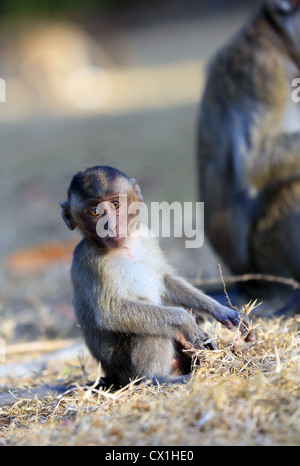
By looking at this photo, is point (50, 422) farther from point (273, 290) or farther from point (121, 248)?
point (273, 290)

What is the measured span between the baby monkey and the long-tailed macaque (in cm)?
191

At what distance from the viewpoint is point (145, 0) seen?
26859mm

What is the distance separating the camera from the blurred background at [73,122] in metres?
7.35

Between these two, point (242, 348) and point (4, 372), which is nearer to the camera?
point (242, 348)

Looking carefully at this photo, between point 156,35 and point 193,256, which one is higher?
point 156,35

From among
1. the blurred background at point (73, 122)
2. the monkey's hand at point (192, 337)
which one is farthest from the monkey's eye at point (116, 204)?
the blurred background at point (73, 122)

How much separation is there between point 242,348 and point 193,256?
13.2ft

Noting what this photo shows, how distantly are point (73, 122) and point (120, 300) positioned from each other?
37.7 feet

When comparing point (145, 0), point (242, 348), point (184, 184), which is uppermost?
point (145, 0)

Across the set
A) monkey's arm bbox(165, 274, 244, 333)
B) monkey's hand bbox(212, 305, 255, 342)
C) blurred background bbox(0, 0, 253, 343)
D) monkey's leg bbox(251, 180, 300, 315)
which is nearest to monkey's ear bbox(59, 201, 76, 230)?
monkey's arm bbox(165, 274, 244, 333)

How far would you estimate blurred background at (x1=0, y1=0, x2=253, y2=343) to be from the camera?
7352mm

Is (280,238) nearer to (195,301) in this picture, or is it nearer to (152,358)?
(195,301)
